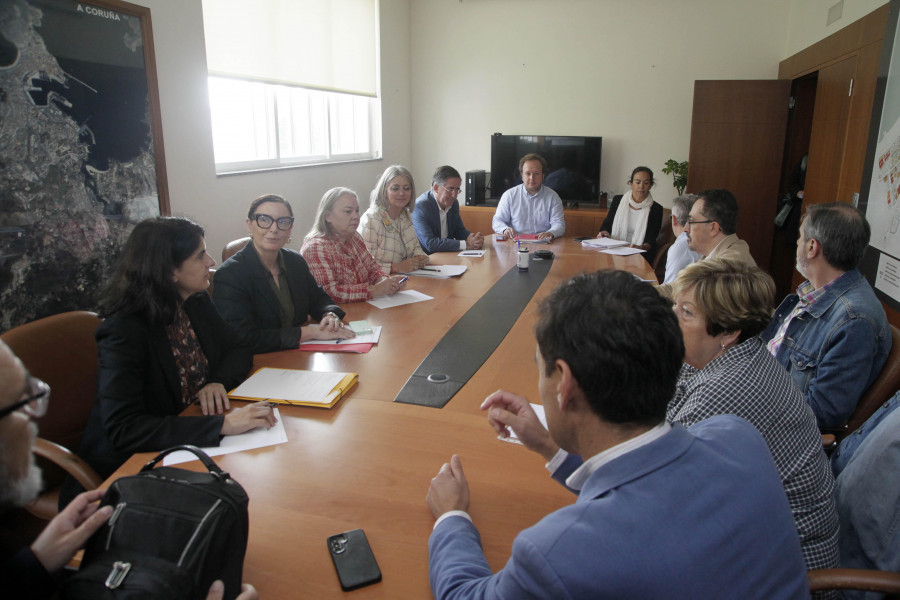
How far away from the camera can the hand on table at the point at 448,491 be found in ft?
4.05

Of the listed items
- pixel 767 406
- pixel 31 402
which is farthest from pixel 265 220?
pixel 767 406

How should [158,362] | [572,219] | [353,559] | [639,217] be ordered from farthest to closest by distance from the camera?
[572,219], [639,217], [158,362], [353,559]

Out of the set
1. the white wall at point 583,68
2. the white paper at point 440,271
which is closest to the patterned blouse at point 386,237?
the white paper at point 440,271

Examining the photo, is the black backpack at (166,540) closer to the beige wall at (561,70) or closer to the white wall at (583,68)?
the beige wall at (561,70)

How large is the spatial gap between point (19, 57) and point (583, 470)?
277 centimetres

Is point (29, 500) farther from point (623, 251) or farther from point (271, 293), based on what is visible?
point (623, 251)

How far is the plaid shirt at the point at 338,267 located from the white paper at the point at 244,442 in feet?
4.61

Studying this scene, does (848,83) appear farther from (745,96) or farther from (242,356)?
(242,356)

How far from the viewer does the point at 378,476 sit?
1.41 meters

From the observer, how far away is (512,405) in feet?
4.42

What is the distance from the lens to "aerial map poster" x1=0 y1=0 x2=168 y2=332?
244cm

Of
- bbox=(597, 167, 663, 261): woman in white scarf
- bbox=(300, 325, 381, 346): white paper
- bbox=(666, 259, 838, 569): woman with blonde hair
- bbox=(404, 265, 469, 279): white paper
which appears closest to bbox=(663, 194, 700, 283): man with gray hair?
bbox=(404, 265, 469, 279): white paper

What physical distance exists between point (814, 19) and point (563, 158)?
244 centimetres

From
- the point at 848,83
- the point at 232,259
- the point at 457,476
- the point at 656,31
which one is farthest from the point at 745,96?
the point at 457,476
